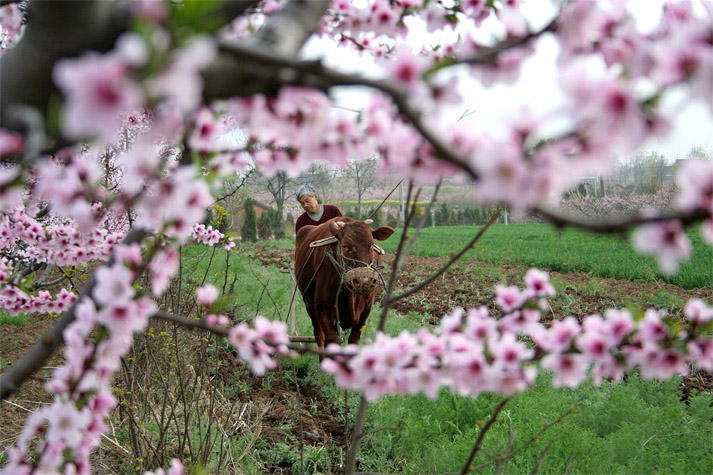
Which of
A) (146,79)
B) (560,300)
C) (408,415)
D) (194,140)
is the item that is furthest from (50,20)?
(560,300)

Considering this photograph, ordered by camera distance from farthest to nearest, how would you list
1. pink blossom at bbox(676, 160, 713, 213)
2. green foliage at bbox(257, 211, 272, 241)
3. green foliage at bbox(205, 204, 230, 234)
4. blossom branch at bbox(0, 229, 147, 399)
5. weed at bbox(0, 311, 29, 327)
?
1. green foliage at bbox(257, 211, 272, 241)
2. weed at bbox(0, 311, 29, 327)
3. green foliage at bbox(205, 204, 230, 234)
4. blossom branch at bbox(0, 229, 147, 399)
5. pink blossom at bbox(676, 160, 713, 213)

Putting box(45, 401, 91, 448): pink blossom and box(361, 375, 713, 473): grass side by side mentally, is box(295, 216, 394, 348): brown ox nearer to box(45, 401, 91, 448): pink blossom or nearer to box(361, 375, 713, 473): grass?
box(361, 375, 713, 473): grass

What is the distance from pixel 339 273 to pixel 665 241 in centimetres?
370

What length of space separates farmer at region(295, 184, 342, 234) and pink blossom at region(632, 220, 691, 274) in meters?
5.02

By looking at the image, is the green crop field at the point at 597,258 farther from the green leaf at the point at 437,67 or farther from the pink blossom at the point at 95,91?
the pink blossom at the point at 95,91

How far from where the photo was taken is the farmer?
18.7 feet

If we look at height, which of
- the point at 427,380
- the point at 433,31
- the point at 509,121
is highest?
the point at 433,31

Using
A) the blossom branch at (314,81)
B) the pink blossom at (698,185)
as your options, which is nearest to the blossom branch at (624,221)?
the pink blossom at (698,185)

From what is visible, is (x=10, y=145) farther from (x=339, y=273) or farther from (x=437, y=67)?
(x=339, y=273)

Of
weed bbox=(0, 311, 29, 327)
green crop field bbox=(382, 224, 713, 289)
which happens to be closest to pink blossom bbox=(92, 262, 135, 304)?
green crop field bbox=(382, 224, 713, 289)

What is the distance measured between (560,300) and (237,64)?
9.58 m

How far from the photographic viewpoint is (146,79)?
53 centimetres

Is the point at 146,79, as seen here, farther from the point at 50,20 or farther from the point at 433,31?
the point at 433,31

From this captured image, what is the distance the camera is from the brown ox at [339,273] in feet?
13.6
